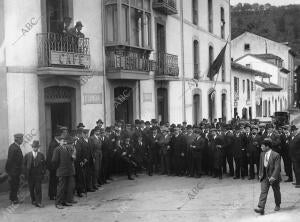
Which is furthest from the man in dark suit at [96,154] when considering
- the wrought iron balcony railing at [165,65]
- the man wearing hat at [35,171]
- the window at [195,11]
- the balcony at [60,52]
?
the window at [195,11]

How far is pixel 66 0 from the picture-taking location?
47.1 ft

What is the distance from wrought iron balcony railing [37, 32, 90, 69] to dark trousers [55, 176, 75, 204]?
4.06 meters

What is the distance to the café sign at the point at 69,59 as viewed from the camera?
13059mm

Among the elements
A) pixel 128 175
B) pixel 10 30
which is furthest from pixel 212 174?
pixel 10 30

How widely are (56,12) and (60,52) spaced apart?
1716 mm

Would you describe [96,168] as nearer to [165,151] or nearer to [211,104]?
[165,151]

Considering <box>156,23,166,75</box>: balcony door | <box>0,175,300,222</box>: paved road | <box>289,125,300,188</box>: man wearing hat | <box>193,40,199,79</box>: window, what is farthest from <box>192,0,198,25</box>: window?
<box>289,125,300,188</box>: man wearing hat

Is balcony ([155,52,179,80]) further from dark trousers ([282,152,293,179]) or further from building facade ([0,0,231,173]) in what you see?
dark trousers ([282,152,293,179])

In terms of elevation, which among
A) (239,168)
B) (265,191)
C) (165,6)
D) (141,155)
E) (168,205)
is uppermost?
(165,6)

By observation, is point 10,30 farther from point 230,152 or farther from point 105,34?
point 230,152

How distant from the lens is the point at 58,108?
14.5m

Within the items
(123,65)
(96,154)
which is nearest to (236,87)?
(123,65)

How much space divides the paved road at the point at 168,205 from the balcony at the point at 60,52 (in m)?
3.91

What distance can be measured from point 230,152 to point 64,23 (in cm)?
665
